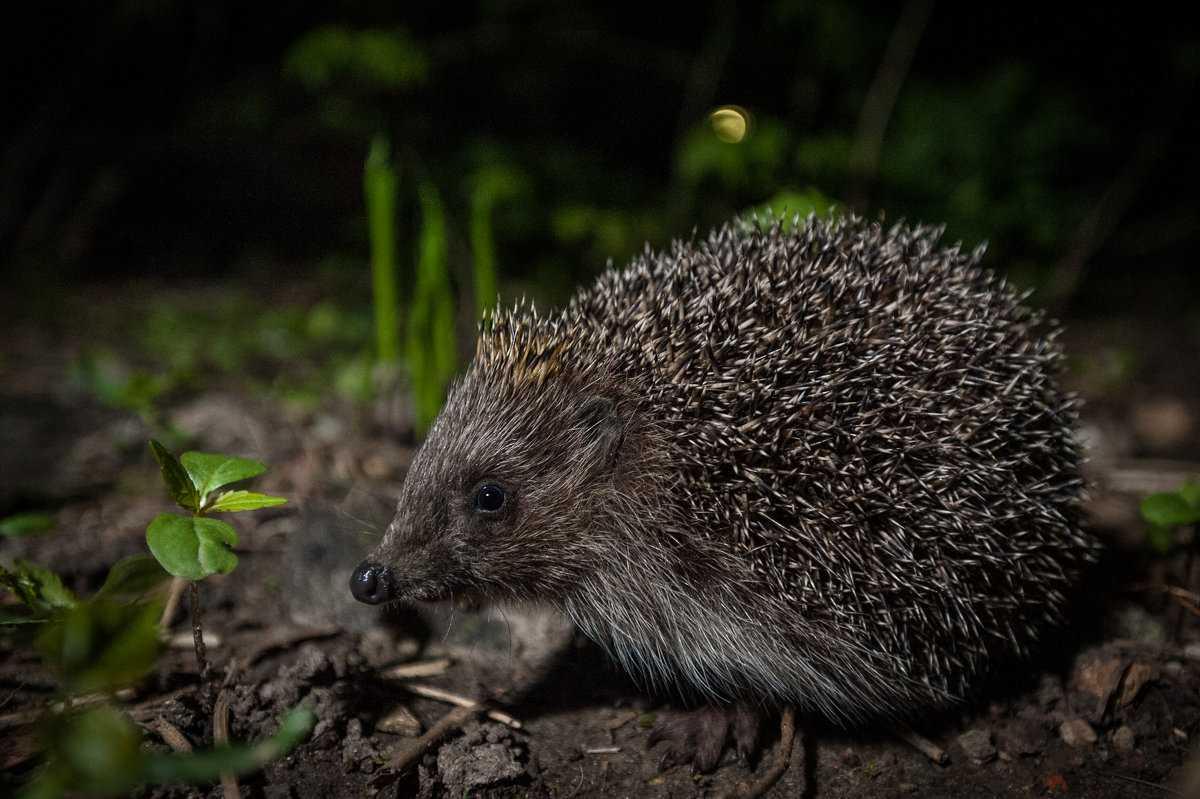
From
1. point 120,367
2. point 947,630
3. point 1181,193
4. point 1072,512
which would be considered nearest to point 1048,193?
point 1181,193

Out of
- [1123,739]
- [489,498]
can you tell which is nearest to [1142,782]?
[1123,739]

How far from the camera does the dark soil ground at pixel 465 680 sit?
2.52 metres

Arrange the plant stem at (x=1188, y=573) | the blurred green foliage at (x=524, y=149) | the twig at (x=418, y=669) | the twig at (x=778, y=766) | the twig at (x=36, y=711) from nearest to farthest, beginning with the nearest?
the twig at (x=36, y=711)
the twig at (x=778, y=766)
the twig at (x=418, y=669)
the plant stem at (x=1188, y=573)
the blurred green foliage at (x=524, y=149)

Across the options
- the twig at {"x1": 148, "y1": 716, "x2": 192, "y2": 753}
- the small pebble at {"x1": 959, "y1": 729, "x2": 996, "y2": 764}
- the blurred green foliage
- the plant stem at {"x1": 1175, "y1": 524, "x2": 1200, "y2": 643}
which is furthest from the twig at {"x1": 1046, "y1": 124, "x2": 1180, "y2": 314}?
the twig at {"x1": 148, "y1": 716, "x2": 192, "y2": 753}

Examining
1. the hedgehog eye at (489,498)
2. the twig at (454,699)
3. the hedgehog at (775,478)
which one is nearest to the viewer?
the hedgehog at (775,478)

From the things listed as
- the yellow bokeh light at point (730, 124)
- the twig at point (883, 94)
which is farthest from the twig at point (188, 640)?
the twig at point (883, 94)

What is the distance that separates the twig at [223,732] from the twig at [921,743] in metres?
1.97

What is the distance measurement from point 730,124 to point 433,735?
5435 mm

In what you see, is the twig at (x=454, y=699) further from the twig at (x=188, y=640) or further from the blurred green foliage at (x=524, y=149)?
the blurred green foliage at (x=524, y=149)

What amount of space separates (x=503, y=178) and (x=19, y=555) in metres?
4.44

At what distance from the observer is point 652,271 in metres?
3.29

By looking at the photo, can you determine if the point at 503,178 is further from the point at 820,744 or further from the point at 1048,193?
the point at 820,744

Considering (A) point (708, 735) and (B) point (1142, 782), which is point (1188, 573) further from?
(A) point (708, 735)

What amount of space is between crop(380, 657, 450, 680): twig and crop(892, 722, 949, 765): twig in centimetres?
154
